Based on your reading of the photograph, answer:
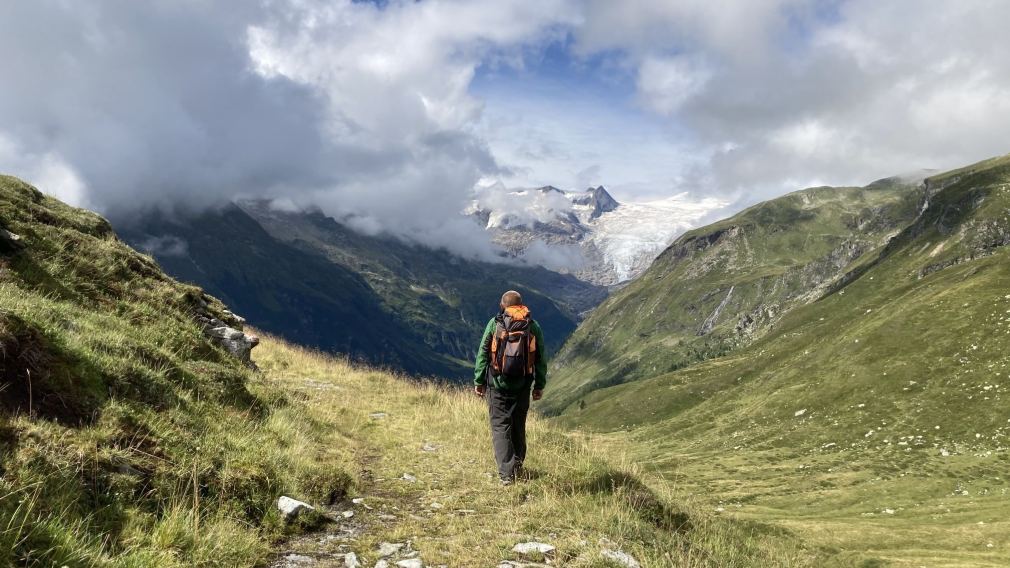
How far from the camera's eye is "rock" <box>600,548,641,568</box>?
7566mm

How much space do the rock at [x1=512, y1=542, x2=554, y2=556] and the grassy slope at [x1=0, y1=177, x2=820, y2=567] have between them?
17 cm

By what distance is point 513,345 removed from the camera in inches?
476

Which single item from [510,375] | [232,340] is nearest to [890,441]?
[510,375]

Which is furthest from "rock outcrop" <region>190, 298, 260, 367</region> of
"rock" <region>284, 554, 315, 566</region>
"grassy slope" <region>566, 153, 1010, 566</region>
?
"grassy slope" <region>566, 153, 1010, 566</region>

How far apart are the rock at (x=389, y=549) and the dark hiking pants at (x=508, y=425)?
4.05 meters

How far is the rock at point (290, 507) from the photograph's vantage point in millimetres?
8672

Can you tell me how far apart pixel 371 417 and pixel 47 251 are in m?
10.1

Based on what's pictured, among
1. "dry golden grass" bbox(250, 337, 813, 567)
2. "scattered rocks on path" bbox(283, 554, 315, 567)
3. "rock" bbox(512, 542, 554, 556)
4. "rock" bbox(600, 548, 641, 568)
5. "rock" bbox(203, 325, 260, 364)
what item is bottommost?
"scattered rocks on path" bbox(283, 554, 315, 567)

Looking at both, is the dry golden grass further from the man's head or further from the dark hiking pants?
the man's head

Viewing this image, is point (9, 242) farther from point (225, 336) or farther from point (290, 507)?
point (290, 507)

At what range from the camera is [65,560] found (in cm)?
520

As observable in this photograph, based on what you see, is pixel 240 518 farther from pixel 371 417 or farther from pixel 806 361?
pixel 806 361

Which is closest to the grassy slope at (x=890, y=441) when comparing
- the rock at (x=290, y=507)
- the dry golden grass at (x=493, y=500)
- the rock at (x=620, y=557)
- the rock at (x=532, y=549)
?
the dry golden grass at (x=493, y=500)

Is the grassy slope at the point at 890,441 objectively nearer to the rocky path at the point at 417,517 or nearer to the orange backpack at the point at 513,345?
the rocky path at the point at 417,517
